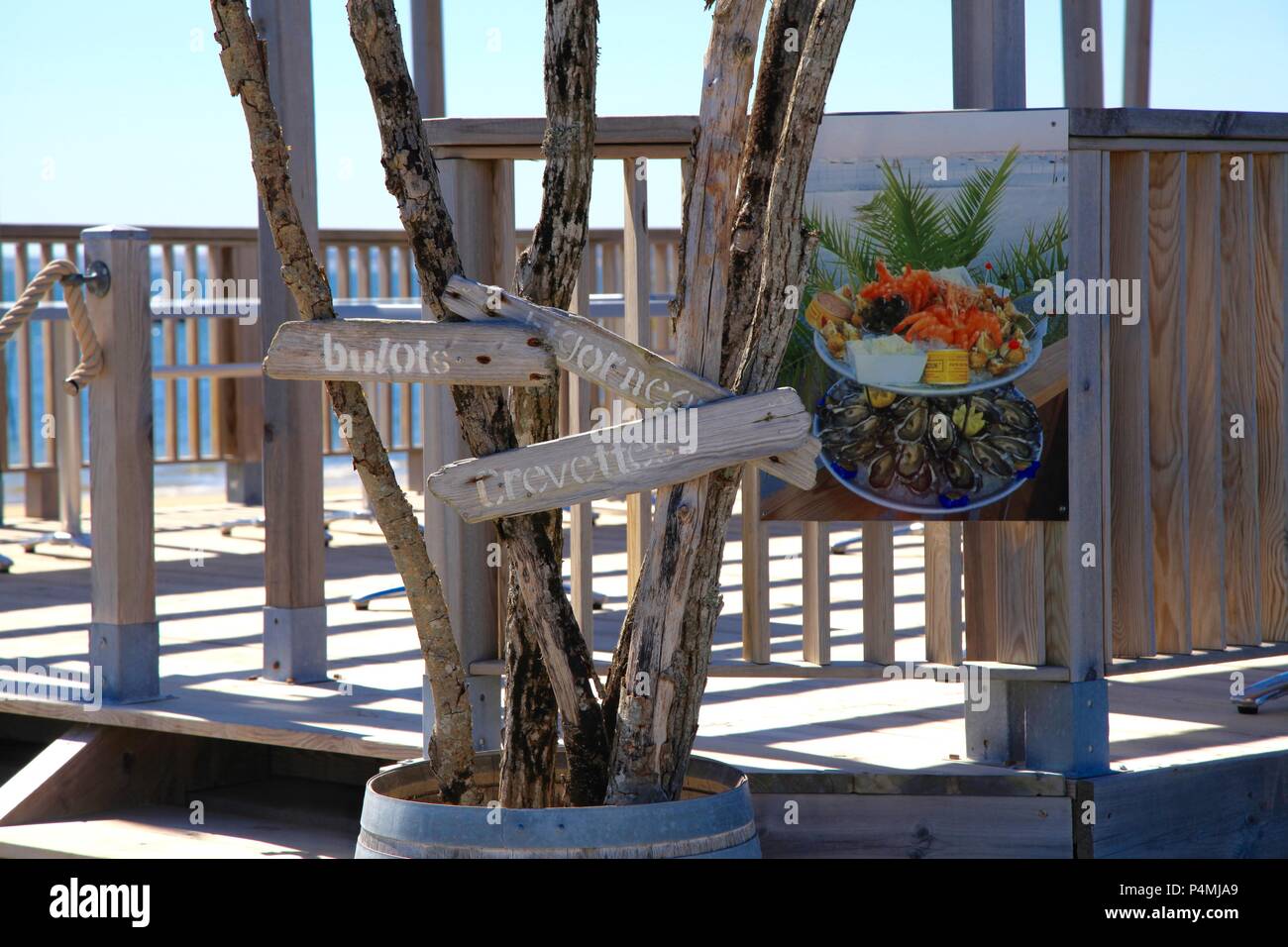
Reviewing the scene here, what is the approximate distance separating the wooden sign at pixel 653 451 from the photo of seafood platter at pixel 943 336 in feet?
1.95

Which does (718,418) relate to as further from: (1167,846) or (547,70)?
(1167,846)

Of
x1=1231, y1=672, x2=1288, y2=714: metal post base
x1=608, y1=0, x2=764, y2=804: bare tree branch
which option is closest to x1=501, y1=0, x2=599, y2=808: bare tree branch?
x1=608, y1=0, x2=764, y2=804: bare tree branch

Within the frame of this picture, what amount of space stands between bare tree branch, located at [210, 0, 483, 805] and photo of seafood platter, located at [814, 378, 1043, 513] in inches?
32.1

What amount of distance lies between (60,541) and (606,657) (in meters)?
4.34

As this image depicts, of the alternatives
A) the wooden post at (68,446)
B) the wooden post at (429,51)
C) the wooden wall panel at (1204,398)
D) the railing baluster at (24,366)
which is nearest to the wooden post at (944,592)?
the wooden wall panel at (1204,398)

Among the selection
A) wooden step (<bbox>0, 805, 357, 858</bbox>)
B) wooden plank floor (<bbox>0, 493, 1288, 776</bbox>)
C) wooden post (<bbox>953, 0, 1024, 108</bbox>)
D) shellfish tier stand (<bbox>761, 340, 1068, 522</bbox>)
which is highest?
wooden post (<bbox>953, 0, 1024, 108</bbox>)

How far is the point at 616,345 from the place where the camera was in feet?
7.76

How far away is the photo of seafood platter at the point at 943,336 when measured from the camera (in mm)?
2936

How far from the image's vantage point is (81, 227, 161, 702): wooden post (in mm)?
3748

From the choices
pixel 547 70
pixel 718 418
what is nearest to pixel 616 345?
pixel 718 418

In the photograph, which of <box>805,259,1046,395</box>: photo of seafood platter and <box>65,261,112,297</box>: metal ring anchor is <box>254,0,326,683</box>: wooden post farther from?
<box>805,259,1046,395</box>: photo of seafood platter

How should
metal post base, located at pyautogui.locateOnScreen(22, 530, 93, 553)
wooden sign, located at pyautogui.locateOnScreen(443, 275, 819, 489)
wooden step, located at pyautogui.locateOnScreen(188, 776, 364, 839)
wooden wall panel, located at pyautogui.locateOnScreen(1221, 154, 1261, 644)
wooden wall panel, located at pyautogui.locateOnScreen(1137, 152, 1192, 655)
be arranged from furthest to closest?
metal post base, located at pyautogui.locateOnScreen(22, 530, 93, 553)
wooden step, located at pyautogui.locateOnScreen(188, 776, 364, 839)
wooden wall panel, located at pyautogui.locateOnScreen(1221, 154, 1261, 644)
wooden wall panel, located at pyautogui.locateOnScreen(1137, 152, 1192, 655)
wooden sign, located at pyautogui.locateOnScreen(443, 275, 819, 489)

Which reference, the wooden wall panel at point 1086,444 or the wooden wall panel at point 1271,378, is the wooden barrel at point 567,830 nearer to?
the wooden wall panel at point 1086,444
